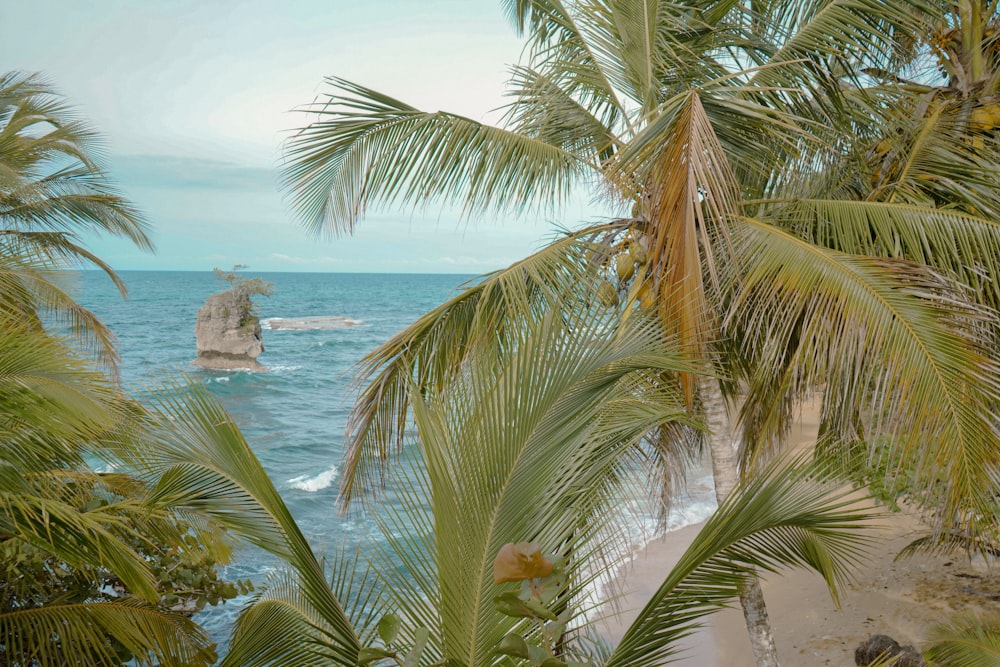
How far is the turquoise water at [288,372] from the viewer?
41.1ft

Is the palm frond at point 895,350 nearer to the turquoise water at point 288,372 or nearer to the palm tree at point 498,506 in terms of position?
the palm tree at point 498,506

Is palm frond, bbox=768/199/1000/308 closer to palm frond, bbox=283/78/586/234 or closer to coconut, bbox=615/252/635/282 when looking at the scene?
coconut, bbox=615/252/635/282

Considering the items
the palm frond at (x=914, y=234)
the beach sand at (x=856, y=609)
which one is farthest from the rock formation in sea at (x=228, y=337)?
the palm frond at (x=914, y=234)

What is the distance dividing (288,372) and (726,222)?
96.2 feet

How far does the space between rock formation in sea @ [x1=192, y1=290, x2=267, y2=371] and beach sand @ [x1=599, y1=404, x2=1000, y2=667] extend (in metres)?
22.0

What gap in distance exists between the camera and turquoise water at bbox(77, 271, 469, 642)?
12.5 metres

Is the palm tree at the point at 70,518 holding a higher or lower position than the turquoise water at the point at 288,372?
higher

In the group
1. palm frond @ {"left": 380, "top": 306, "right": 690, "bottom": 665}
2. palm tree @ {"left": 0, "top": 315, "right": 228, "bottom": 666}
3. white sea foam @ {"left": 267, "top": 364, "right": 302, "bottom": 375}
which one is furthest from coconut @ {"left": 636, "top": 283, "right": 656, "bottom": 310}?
white sea foam @ {"left": 267, "top": 364, "right": 302, "bottom": 375}

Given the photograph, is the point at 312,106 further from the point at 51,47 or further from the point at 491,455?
the point at 51,47

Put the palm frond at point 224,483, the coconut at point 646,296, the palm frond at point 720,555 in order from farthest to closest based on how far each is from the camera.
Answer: the coconut at point 646,296, the palm frond at point 224,483, the palm frond at point 720,555

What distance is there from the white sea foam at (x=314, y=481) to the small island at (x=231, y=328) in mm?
11261

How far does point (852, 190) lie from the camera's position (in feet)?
18.7

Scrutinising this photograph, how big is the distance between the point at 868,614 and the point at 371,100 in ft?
22.5

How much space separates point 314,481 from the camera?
52.6ft
